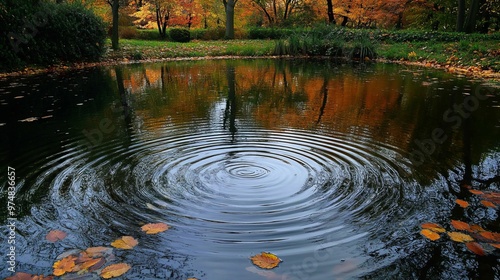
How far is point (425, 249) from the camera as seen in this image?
2.52 metres

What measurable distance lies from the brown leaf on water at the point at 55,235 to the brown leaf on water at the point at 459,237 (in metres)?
2.75

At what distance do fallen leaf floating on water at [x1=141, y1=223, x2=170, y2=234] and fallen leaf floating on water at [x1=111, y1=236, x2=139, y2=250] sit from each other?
0.13m

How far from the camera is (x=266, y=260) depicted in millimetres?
2369

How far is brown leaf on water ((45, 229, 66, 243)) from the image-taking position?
262 centimetres

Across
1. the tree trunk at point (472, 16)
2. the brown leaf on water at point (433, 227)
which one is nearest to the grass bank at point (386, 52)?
the tree trunk at point (472, 16)

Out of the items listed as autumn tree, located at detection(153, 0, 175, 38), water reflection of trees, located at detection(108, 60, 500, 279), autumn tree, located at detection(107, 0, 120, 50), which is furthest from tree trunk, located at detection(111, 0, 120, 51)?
autumn tree, located at detection(153, 0, 175, 38)

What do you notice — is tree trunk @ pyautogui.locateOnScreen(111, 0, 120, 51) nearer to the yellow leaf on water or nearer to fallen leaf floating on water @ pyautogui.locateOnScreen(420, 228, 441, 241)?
the yellow leaf on water

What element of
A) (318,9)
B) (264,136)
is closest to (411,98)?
(264,136)

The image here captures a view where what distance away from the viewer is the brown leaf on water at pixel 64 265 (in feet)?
7.40

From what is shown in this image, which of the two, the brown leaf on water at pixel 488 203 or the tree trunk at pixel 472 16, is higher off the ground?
the tree trunk at pixel 472 16

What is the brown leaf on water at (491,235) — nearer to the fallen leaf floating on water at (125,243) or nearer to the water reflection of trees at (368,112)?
the water reflection of trees at (368,112)

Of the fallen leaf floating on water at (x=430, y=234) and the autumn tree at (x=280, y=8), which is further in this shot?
the autumn tree at (x=280, y=8)

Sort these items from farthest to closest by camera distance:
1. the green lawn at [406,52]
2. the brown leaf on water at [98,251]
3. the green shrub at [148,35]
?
the green shrub at [148,35]
the green lawn at [406,52]
the brown leaf on water at [98,251]

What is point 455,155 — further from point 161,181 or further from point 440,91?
point 440,91
